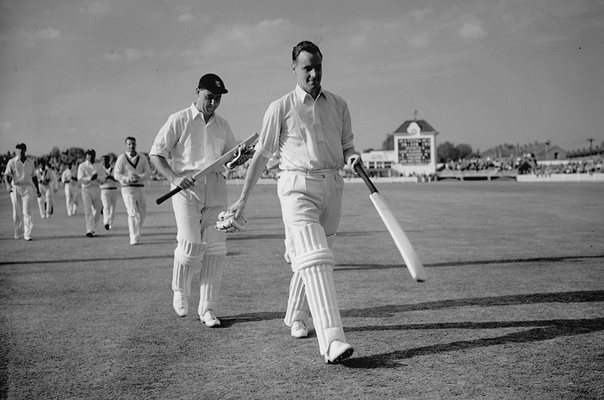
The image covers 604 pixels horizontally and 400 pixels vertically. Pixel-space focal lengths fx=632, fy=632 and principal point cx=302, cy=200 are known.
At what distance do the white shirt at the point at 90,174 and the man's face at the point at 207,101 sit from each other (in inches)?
500

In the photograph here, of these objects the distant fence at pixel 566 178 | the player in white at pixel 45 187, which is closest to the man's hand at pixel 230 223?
the player in white at pixel 45 187

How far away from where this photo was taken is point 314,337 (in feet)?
18.7

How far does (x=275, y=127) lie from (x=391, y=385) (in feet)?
7.44

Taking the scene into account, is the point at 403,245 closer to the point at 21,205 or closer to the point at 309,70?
the point at 309,70

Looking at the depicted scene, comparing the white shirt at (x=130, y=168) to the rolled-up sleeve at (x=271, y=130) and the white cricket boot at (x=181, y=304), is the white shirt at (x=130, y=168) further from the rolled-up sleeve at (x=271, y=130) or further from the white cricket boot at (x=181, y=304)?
the rolled-up sleeve at (x=271, y=130)

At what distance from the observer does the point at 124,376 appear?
4645mm

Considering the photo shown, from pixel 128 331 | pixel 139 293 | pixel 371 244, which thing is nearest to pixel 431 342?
pixel 128 331

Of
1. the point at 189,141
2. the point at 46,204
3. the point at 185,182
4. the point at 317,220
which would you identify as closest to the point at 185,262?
the point at 185,182

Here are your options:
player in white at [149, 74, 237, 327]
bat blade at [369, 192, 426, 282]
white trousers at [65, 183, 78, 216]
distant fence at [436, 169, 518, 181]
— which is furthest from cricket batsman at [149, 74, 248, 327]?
distant fence at [436, 169, 518, 181]

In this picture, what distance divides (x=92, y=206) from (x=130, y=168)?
323 cm

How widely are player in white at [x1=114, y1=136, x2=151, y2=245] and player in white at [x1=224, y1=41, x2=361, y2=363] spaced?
1000 centimetres

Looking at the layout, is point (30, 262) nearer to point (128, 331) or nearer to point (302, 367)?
point (128, 331)

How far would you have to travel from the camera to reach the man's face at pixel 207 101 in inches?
262

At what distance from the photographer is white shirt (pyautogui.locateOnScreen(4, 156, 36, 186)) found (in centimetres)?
1648
